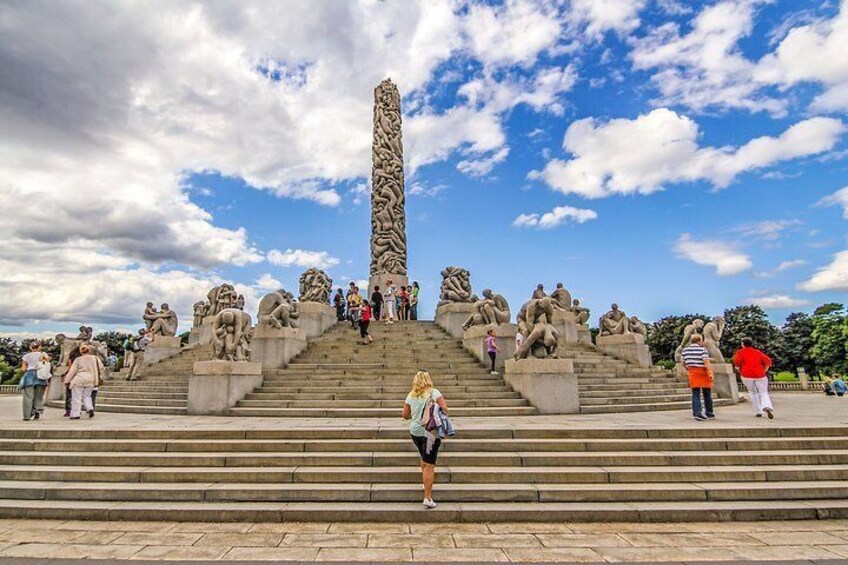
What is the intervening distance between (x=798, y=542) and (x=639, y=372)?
10202mm

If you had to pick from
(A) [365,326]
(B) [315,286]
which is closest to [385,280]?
(B) [315,286]

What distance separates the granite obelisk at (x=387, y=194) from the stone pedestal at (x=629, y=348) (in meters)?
12.4

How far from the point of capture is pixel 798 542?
4.84 metres

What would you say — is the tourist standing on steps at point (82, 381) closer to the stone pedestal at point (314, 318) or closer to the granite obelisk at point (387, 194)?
the stone pedestal at point (314, 318)

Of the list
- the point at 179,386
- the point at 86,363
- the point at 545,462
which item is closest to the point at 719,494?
the point at 545,462

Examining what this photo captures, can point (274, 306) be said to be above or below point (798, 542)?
above

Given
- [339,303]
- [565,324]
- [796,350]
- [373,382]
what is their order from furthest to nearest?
[796,350], [339,303], [565,324], [373,382]

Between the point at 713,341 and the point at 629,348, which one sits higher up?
the point at 713,341

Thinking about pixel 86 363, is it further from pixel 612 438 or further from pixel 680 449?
pixel 680 449

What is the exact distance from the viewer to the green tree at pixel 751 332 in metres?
47.0

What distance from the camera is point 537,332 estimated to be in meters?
11.2

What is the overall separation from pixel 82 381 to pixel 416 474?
8.12 meters

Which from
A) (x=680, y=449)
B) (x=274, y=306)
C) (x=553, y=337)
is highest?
(x=274, y=306)

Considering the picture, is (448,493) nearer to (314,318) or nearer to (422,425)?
(422,425)
